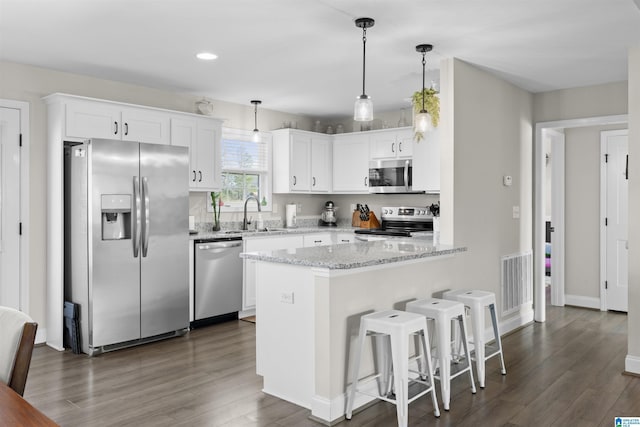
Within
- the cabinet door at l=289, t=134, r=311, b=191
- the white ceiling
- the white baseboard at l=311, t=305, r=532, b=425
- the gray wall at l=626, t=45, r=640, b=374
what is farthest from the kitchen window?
the gray wall at l=626, t=45, r=640, b=374

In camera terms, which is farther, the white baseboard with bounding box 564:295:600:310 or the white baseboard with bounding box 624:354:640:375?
the white baseboard with bounding box 564:295:600:310

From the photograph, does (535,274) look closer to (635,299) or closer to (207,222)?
(635,299)

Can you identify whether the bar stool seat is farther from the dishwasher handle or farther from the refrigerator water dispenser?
the refrigerator water dispenser

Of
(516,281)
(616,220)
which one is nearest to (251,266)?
(516,281)

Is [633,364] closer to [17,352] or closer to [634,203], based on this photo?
[634,203]

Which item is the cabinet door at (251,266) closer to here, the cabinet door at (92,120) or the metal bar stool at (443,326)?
the cabinet door at (92,120)

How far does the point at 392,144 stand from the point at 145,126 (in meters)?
2.91

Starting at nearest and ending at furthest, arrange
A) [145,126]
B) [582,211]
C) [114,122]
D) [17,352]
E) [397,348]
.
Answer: [17,352] → [397,348] → [114,122] → [145,126] → [582,211]

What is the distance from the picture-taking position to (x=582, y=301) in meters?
6.01

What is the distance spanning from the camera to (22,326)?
1.67 m

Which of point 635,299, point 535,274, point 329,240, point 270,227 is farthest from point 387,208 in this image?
point 635,299

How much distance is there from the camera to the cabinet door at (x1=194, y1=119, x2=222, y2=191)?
5.37m

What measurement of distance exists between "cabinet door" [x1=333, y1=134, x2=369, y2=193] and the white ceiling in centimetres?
142

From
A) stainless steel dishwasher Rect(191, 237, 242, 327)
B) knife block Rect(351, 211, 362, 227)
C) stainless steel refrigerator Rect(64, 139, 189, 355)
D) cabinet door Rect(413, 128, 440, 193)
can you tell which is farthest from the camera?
knife block Rect(351, 211, 362, 227)
